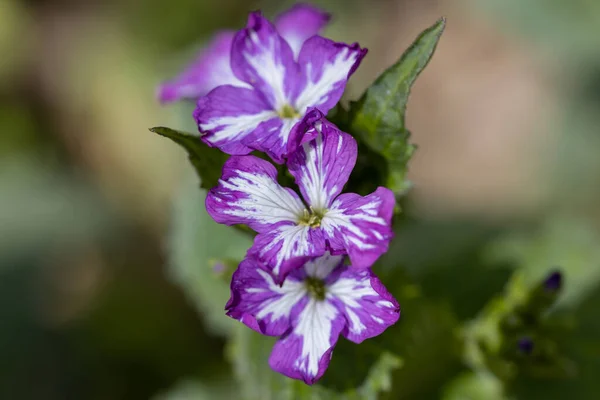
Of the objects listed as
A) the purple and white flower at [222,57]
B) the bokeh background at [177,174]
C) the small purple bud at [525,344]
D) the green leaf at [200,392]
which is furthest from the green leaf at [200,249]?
the small purple bud at [525,344]

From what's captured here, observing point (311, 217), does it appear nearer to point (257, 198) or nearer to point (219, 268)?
point (257, 198)

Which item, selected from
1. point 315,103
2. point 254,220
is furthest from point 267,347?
point 315,103

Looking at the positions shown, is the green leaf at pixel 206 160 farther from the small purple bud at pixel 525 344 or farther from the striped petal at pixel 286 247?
the small purple bud at pixel 525 344

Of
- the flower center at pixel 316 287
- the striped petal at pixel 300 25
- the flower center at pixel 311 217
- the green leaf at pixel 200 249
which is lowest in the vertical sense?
the green leaf at pixel 200 249

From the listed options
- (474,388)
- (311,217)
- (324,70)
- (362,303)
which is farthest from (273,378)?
(324,70)

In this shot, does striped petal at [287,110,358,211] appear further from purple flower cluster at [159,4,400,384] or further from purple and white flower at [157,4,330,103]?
purple and white flower at [157,4,330,103]

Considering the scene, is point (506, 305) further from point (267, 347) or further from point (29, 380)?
point (29, 380)
